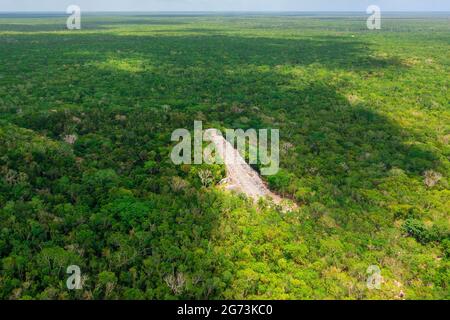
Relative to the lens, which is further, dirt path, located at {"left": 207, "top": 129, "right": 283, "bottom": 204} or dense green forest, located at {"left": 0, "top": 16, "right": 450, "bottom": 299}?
dirt path, located at {"left": 207, "top": 129, "right": 283, "bottom": 204}

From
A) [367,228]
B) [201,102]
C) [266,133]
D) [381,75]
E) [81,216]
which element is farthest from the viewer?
[381,75]

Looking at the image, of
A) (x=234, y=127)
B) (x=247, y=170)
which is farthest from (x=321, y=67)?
(x=247, y=170)

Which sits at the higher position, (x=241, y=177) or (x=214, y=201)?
(x=241, y=177)

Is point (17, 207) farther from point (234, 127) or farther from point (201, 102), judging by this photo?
point (201, 102)

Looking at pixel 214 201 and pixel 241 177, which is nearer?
pixel 214 201
